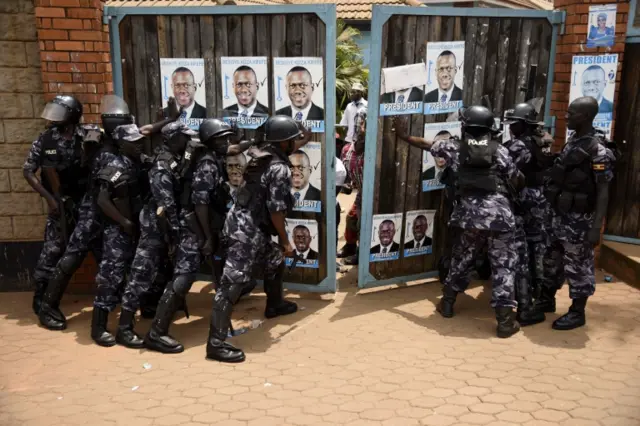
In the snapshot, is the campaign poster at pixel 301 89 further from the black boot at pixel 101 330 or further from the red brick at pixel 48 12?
the black boot at pixel 101 330

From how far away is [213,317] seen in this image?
175 inches

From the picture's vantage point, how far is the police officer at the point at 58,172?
5102 millimetres

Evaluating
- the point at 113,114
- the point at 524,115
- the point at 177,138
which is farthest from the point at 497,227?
the point at 113,114

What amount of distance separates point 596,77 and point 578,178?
1658 mm

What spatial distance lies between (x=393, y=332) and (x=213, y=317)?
1581mm

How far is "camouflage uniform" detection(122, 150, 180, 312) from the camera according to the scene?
456 cm

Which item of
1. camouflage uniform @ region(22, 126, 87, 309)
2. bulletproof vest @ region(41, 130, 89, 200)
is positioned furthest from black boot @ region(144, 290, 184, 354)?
bulletproof vest @ region(41, 130, 89, 200)

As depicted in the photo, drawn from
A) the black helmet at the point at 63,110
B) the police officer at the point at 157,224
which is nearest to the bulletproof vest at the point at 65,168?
the black helmet at the point at 63,110

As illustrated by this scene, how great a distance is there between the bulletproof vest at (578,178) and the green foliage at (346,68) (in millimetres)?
8119

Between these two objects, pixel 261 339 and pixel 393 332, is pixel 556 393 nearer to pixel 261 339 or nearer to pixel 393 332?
pixel 393 332

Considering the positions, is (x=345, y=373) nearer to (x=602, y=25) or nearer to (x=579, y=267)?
(x=579, y=267)

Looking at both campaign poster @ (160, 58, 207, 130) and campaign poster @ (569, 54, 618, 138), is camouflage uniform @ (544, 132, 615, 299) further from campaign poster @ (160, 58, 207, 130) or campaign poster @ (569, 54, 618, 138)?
campaign poster @ (160, 58, 207, 130)

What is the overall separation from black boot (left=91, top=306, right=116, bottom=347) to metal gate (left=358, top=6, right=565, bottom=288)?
7.97 ft

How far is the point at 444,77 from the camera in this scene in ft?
18.2
